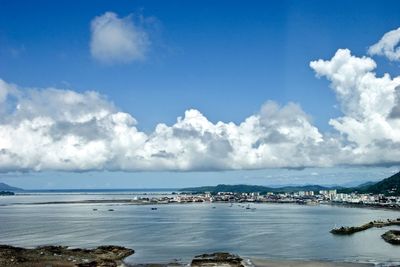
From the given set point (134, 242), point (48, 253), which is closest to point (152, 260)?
point (48, 253)

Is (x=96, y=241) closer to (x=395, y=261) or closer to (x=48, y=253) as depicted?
(x=48, y=253)

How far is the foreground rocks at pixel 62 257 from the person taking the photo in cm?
6264

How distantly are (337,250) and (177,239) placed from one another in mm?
29994

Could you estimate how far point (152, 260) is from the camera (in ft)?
226

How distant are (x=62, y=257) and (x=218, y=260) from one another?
66.7 ft

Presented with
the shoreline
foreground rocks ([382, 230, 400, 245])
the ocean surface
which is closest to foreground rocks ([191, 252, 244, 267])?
the shoreline

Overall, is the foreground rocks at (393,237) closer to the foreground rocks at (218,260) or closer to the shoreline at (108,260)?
the shoreline at (108,260)

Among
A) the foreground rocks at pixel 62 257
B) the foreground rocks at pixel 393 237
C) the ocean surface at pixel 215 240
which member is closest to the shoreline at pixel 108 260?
the foreground rocks at pixel 62 257

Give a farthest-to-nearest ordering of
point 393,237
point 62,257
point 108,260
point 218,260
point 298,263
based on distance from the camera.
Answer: point 393,237
point 62,257
point 108,260
point 218,260
point 298,263

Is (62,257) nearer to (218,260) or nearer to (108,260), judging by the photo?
(108,260)

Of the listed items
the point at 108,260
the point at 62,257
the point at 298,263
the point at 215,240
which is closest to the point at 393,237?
the point at 215,240

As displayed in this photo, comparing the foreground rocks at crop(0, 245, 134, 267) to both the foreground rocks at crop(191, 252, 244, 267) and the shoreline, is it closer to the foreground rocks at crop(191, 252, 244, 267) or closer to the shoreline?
the shoreline

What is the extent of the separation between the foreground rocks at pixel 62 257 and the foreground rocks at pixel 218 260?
9951 mm

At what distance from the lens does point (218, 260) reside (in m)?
65.9
